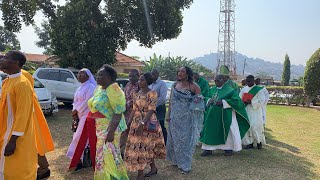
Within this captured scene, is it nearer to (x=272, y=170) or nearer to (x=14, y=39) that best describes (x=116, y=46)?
(x=272, y=170)

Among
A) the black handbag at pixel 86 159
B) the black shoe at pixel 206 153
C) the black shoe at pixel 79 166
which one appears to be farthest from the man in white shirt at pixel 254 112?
the black shoe at pixel 79 166

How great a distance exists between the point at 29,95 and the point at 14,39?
211 feet

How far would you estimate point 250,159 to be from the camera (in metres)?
7.71

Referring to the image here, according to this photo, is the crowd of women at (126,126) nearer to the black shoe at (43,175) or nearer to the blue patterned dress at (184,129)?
the blue patterned dress at (184,129)

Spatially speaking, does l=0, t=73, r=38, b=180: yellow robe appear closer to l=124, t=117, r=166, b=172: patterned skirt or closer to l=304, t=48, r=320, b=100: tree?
l=124, t=117, r=166, b=172: patterned skirt

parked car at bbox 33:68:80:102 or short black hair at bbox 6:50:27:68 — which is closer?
short black hair at bbox 6:50:27:68

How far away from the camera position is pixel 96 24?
1570cm

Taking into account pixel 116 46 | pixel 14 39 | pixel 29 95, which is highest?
pixel 14 39

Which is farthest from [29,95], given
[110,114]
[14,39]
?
[14,39]

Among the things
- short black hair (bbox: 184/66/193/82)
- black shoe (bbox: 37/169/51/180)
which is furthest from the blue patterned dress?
black shoe (bbox: 37/169/51/180)

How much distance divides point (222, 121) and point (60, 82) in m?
8.83

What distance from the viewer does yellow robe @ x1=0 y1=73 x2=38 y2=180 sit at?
3654 millimetres

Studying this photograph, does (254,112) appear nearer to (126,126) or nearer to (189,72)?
(189,72)

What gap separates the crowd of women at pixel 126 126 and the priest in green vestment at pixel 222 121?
1219mm
